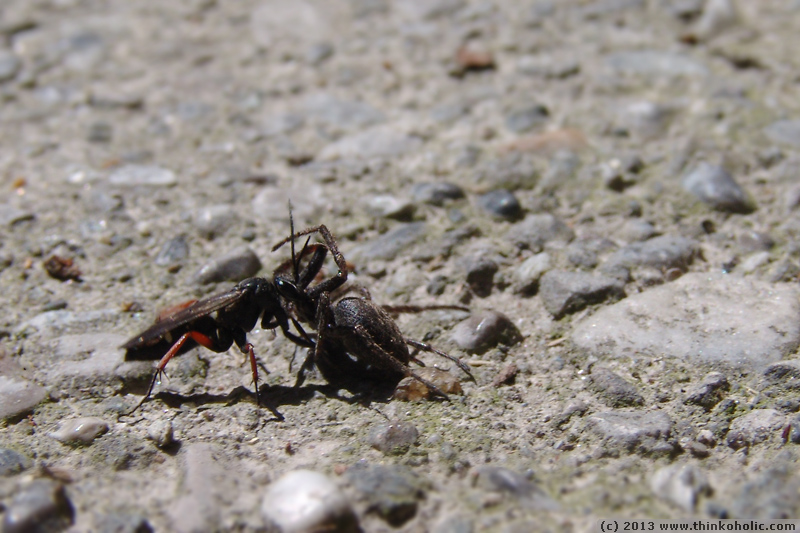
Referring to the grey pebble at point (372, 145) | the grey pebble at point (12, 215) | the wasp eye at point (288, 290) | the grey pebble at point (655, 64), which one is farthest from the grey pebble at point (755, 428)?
the grey pebble at point (12, 215)

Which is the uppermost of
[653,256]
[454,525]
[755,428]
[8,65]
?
[8,65]

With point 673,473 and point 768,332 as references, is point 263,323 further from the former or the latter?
point 768,332

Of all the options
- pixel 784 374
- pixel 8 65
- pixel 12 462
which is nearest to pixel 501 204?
pixel 784 374

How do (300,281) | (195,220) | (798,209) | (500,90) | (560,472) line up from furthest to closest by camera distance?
(500,90), (195,220), (798,209), (300,281), (560,472)

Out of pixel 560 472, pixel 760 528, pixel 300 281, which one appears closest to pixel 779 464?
pixel 760 528

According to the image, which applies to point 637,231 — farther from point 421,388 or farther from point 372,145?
point 372,145

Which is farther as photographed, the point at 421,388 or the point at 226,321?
the point at 226,321

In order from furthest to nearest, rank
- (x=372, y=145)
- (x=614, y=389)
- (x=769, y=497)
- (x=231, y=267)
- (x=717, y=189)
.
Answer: (x=372, y=145) < (x=717, y=189) < (x=231, y=267) < (x=614, y=389) < (x=769, y=497)
